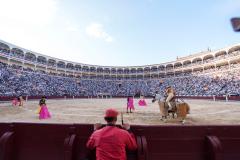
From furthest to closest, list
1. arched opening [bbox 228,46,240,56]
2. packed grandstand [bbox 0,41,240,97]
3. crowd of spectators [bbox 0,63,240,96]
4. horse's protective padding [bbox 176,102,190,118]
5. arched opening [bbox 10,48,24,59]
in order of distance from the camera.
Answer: arched opening [bbox 10,48,24,59] < arched opening [bbox 228,46,240,56] < packed grandstand [bbox 0,41,240,97] < crowd of spectators [bbox 0,63,240,96] < horse's protective padding [bbox 176,102,190,118]

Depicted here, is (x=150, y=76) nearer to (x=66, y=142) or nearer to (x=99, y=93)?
(x=99, y=93)

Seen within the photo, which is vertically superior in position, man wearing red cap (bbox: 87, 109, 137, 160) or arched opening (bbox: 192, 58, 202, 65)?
arched opening (bbox: 192, 58, 202, 65)

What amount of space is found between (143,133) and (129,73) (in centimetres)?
8028

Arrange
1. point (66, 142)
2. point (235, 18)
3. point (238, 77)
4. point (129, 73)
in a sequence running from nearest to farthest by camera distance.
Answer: point (235, 18)
point (66, 142)
point (238, 77)
point (129, 73)

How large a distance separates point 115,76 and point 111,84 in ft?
23.1

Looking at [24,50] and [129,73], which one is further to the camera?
[129,73]

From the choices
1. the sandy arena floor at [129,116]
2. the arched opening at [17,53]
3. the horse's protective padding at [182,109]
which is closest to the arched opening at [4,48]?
the arched opening at [17,53]

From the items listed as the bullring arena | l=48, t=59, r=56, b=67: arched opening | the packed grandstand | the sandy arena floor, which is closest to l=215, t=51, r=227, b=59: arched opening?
the packed grandstand

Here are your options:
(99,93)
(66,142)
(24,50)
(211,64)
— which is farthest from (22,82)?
(211,64)

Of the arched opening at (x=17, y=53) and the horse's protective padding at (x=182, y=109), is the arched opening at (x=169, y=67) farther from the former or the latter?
the horse's protective padding at (x=182, y=109)

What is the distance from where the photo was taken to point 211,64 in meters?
57.1

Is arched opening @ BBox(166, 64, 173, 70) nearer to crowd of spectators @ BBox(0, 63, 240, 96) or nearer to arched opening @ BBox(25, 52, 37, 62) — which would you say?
crowd of spectators @ BBox(0, 63, 240, 96)

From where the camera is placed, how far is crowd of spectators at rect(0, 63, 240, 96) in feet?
130

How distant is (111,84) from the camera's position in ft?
250
